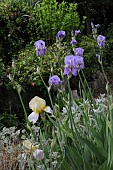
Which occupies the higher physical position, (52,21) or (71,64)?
(52,21)

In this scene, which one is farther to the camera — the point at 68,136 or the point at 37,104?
the point at 68,136

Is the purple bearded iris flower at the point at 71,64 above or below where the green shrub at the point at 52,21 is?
below

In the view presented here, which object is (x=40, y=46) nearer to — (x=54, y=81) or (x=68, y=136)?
(x=54, y=81)

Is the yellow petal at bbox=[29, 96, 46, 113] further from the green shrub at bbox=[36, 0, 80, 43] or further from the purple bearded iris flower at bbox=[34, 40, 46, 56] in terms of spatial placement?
the green shrub at bbox=[36, 0, 80, 43]

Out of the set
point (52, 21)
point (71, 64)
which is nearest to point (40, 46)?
point (71, 64)

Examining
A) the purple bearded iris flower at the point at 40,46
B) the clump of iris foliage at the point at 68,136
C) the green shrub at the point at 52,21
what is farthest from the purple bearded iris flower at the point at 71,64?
the green shrub at the point at 52,21

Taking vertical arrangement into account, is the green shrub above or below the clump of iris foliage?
above

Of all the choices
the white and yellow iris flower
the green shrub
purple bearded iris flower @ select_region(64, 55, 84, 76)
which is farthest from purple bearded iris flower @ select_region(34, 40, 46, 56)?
the green shrub

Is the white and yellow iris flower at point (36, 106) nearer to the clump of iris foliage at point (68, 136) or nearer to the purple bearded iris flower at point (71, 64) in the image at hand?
the clump of iris foliage at point (68, 136)

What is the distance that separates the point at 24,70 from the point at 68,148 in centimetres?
297

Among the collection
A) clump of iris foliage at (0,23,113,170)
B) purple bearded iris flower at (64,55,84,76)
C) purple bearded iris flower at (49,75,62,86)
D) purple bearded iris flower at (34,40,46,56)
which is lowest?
clump of iris foliage at (0,23,113,170)

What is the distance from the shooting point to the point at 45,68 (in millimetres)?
4910

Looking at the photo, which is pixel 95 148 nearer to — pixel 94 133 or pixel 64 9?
pixel 94 133

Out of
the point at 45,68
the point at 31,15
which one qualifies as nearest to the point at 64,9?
the point at 31,15
